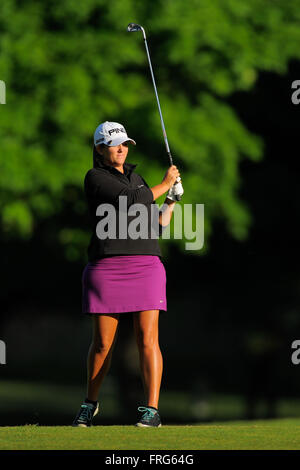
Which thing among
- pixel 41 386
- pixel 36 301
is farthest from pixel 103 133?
pixel 41 386

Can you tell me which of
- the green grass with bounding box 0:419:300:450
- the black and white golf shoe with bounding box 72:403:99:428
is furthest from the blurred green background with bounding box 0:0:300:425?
the green grass with bounding box 0:419:300:450

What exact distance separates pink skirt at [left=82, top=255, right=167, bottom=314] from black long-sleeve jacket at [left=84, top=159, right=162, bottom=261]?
0.07 m

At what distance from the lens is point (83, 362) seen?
49688 mm

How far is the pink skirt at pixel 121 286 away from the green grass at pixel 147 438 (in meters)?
0.83

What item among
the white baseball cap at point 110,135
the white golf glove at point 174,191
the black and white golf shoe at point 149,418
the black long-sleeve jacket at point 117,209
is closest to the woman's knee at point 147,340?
the black and white golf shoe at point 149,418

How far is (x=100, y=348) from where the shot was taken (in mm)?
7336

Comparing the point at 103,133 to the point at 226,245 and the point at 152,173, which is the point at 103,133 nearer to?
the point at 152,173

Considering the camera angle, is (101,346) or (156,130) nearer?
(101,346)

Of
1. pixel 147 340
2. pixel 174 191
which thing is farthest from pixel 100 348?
pixel 174 191

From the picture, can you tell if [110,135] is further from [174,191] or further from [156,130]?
[156,130]

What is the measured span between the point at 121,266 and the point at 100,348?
59cm

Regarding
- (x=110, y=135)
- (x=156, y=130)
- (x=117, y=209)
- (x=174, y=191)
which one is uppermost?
(x=156, y=130)

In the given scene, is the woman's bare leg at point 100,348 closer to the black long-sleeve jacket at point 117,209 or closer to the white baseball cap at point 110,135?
the black long-sleeve jacket at point 117,209

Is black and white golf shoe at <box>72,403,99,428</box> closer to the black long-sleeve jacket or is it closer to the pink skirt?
the pink skirt
